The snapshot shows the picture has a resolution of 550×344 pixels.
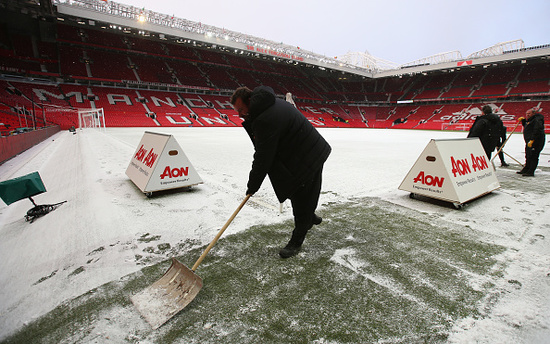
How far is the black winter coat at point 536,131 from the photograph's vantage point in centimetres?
560

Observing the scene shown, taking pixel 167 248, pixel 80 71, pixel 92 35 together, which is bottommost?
pixel 167 248

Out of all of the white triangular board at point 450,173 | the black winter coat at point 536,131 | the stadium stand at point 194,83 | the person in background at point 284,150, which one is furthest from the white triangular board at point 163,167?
the stadium stand at point 194,83

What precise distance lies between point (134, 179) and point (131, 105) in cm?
3104

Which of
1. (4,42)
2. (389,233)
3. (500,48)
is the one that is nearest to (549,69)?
(500,48)

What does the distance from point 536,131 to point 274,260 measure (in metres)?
7.13

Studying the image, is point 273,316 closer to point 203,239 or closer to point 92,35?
point 203,239

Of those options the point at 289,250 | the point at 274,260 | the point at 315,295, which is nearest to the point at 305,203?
the point at 289,250

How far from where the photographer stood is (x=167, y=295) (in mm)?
1765

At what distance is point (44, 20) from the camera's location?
2469cm

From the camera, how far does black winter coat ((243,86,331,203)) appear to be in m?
1.93

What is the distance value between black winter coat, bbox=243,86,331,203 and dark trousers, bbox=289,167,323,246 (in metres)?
0.13

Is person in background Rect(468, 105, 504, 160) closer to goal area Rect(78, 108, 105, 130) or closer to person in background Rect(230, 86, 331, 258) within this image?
person in background Rect(230, 86, 331, 258)

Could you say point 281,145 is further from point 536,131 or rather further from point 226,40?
point 226,40

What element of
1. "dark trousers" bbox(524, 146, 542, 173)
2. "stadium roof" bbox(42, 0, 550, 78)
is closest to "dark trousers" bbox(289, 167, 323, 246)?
"dark trousers" bbox(524, 146, 542, 173)
